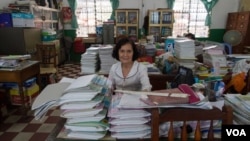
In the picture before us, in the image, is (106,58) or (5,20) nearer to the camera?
(106,58)

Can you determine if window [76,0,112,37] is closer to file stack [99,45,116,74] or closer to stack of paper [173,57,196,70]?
file stack [99,45,116,74]

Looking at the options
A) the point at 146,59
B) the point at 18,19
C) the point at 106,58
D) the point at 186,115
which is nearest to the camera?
the point at 186,115

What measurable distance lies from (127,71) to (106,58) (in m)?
0.63

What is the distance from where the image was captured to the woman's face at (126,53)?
1826 mm

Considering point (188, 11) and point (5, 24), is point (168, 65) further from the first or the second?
point (188, 11)

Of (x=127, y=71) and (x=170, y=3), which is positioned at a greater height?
(x=170, y=3)

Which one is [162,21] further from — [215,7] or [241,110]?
[241,110]

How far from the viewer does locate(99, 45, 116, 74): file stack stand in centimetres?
246

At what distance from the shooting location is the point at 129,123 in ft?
2.79

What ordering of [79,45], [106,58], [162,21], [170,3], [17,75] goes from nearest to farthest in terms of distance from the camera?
[106,58]
[17,75]
[162,21]
[170,3]
[79,45]

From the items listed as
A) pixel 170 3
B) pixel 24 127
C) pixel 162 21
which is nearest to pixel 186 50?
pixel 24 127

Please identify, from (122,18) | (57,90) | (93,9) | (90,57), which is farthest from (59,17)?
(57,90)

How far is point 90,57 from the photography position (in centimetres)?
245

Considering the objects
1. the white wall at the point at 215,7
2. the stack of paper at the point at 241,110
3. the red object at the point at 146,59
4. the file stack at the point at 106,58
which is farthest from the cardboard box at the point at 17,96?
the white wall at the point at 215,7
